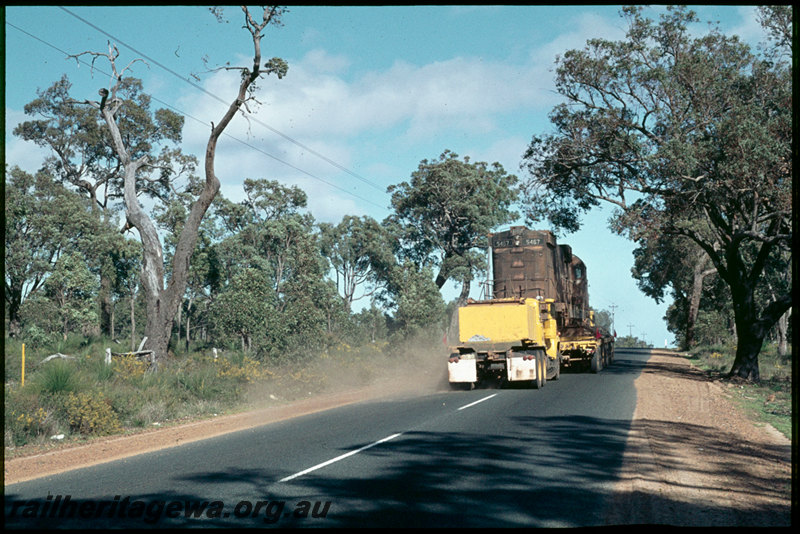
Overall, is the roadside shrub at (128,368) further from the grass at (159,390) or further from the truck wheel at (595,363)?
the truck wheel at (595,363)

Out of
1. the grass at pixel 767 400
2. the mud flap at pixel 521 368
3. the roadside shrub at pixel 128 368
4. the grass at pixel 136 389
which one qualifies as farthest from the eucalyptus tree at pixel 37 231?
the grass at pixel 767 400

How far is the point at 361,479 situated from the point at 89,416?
28.0 ft

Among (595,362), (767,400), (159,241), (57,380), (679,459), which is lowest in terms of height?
(679,459)

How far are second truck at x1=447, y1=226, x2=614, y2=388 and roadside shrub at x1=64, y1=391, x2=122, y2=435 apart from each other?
11135mm

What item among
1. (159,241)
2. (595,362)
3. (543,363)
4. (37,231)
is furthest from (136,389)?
(37,231)

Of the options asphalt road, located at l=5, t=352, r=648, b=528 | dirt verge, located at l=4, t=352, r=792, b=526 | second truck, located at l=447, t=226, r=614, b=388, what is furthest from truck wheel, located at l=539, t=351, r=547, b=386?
asphalt road, located at l=5, t=352, r=648, b=528

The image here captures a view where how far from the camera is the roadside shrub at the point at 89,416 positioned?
50.5 ft

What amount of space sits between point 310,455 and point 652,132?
2076 centimetres

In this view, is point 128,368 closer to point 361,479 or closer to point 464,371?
point 464,371

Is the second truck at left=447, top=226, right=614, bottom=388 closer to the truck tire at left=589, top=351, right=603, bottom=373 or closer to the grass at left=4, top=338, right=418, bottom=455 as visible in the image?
the truck tire at left=589, top=351, right=603, bottom=373

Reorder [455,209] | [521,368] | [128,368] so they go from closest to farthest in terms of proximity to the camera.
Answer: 1. [128,368]
2. [521,368]
3. [455,209]

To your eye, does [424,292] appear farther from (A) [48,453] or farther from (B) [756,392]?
(A) [48,453]

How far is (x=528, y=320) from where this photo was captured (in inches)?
934

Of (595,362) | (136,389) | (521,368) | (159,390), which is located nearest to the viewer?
(136,389)
